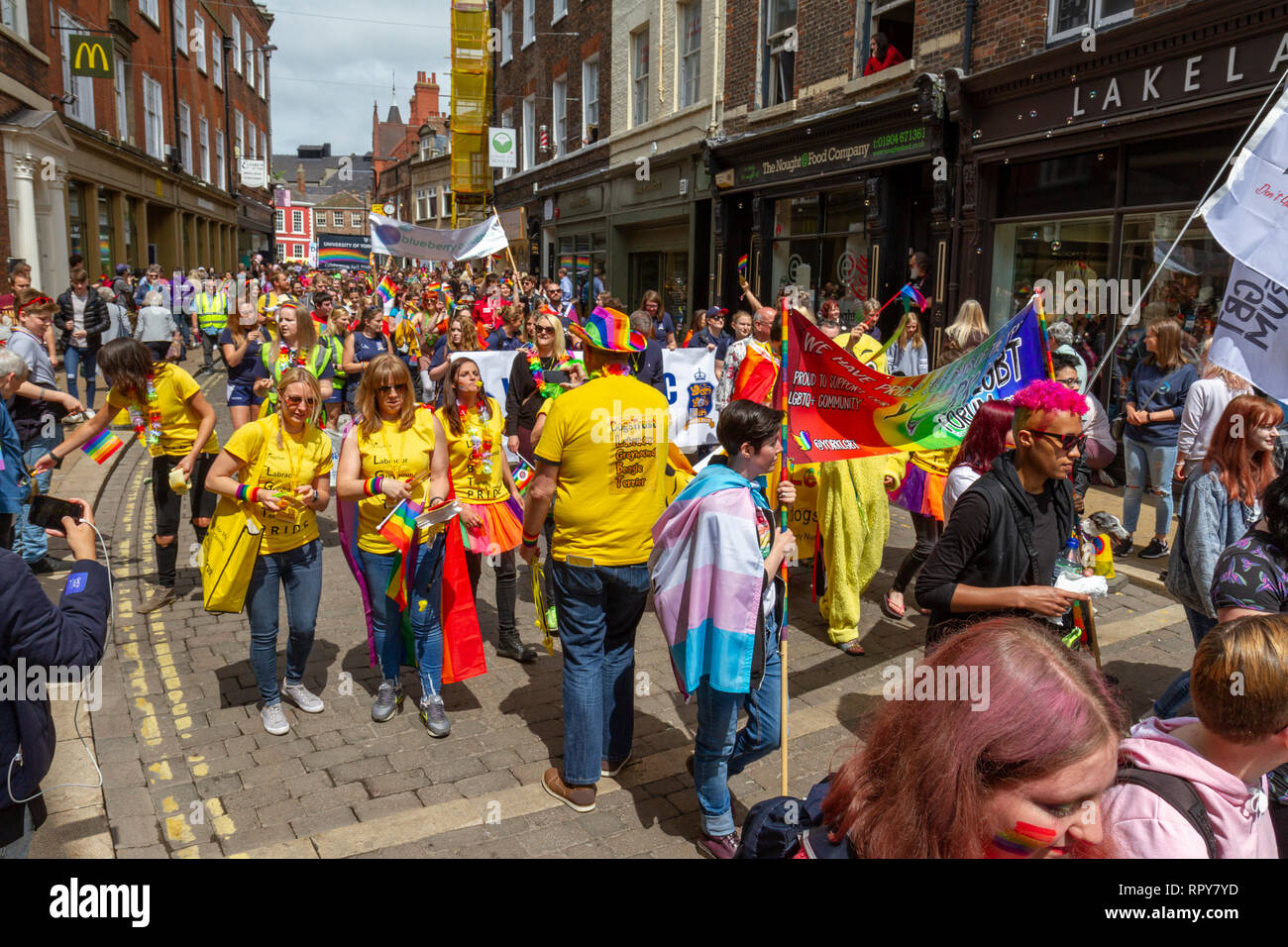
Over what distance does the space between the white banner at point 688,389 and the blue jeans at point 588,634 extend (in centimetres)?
566

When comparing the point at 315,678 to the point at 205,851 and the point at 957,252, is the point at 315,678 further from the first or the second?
the point at 957,252

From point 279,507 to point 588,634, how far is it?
1.86 m

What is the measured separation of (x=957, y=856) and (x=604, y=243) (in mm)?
24351

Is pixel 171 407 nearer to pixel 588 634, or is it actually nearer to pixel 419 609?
pixel 419 609

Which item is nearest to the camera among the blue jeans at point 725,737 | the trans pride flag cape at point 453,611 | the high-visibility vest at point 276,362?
the blue jeans at point 725,737

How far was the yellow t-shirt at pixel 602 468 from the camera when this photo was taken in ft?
13.1

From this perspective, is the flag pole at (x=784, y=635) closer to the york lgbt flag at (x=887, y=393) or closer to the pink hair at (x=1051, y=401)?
the york lgbt flag at (x=887, y=393)

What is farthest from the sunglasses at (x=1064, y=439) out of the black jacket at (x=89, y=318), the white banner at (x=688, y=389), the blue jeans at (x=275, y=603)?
the black jacket at (x=89, y=318)

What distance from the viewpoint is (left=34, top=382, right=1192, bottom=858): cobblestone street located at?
3.90 metres

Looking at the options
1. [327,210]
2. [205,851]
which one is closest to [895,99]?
[205,851]

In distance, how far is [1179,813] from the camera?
1853 millimetres

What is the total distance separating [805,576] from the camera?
7.54 m

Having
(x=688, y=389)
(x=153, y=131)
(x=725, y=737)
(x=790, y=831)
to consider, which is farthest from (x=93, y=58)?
(x=790, y=831)

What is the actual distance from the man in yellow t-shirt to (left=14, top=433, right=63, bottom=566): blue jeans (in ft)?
12.3
